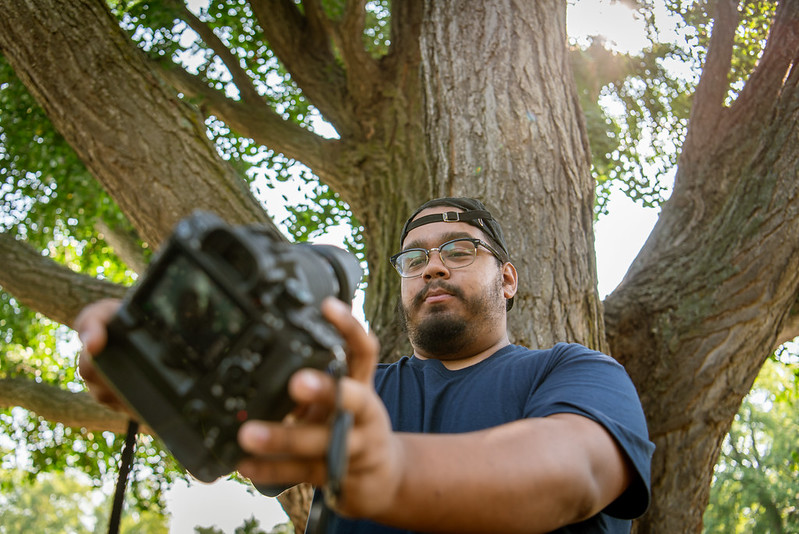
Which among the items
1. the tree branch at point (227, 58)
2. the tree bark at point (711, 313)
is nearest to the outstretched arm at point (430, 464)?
the tree bark at point (711, 313)

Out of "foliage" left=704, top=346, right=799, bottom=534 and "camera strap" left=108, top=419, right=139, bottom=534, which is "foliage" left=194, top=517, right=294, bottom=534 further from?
"foliage" left=704, top=346, right=799, bottom=534

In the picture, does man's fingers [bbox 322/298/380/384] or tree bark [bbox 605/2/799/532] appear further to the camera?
tree bark [bbox 605/2/799/532]

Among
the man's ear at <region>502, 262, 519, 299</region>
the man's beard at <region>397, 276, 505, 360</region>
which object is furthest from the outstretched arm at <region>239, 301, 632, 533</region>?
the man's ear at <region>502, 262, 519, 299</region>

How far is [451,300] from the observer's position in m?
2.22

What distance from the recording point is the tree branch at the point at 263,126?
471cm

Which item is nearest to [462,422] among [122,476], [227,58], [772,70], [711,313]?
[122,476]

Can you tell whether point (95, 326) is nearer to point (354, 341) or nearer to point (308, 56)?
point (354, 341)

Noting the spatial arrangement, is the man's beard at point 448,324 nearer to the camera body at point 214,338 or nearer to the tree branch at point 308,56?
the camera body at point 214,338

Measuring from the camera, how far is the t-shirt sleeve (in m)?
1.33

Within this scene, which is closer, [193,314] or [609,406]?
[193,314]

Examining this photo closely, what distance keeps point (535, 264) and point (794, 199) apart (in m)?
1.48

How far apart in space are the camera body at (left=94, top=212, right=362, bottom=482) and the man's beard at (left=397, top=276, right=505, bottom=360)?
119 cm

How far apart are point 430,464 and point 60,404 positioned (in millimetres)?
4763

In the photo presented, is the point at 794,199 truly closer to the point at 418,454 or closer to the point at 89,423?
the point at 418,454
